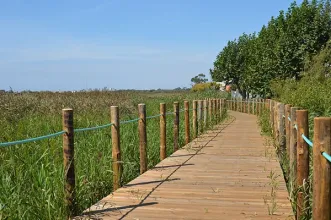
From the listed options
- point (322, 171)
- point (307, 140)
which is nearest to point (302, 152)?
point (307, 140)

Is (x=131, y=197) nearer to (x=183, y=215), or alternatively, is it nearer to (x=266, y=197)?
(x=183, y=215)

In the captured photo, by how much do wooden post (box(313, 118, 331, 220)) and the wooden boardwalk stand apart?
1.20 m

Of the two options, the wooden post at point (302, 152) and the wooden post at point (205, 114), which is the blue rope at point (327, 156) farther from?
the wooden post at point (205, 114)

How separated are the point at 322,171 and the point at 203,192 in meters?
2.64

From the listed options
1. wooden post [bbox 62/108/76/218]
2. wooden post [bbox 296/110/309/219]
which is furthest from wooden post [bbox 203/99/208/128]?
wooden post [bbox 62/108/76/218]

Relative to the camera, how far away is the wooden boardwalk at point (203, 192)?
4.83 metres

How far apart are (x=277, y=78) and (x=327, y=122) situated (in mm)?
24722

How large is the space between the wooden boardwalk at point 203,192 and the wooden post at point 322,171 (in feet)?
3.92

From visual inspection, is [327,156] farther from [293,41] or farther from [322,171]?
[293,41]

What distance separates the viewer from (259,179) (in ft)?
22.4

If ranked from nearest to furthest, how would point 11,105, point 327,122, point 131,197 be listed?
point 327,122 → point 131,197 → point 11,105

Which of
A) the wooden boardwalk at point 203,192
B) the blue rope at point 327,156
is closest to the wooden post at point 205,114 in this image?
the wooden boardwalk at point 203,192

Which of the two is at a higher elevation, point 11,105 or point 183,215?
point 11,105

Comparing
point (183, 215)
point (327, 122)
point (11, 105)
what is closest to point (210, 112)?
point (11, 105)
